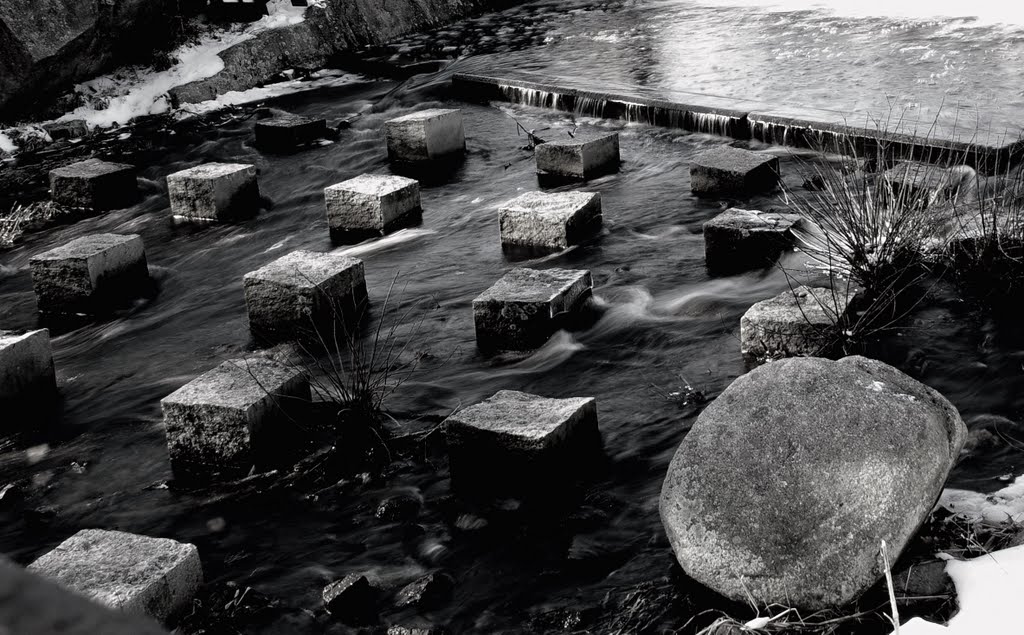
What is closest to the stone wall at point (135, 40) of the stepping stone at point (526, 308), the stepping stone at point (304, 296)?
the stepping stone at point (304, 296)

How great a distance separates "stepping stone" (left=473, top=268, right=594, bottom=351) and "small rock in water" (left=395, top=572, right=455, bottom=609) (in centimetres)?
204

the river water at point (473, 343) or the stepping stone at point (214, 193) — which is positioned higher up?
the stepping stone at point (214, 193)

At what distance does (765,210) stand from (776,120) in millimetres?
1877

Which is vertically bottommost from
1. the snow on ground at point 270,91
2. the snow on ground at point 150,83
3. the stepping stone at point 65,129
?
the snow on ground at point 270,91

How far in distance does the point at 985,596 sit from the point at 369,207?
18.2ft

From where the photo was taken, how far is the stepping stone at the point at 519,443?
4082 mm

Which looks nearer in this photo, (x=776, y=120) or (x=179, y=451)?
(x=179, y=451)

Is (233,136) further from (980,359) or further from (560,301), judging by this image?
(980,359)

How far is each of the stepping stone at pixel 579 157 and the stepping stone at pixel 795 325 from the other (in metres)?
3.60

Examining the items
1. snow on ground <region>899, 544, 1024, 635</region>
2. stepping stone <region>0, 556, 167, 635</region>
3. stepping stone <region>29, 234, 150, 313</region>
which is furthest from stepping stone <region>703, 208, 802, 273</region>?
stepping stone <region>0, 556, 167, 635</region>

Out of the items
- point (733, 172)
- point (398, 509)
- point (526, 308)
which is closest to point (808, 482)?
point (398, 509)

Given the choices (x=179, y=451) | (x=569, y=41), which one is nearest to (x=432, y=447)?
(x=179, y=451)

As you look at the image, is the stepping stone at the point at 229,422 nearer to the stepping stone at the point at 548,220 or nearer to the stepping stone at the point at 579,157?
the stepping stone at the point at 548,220

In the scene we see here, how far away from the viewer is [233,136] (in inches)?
435
